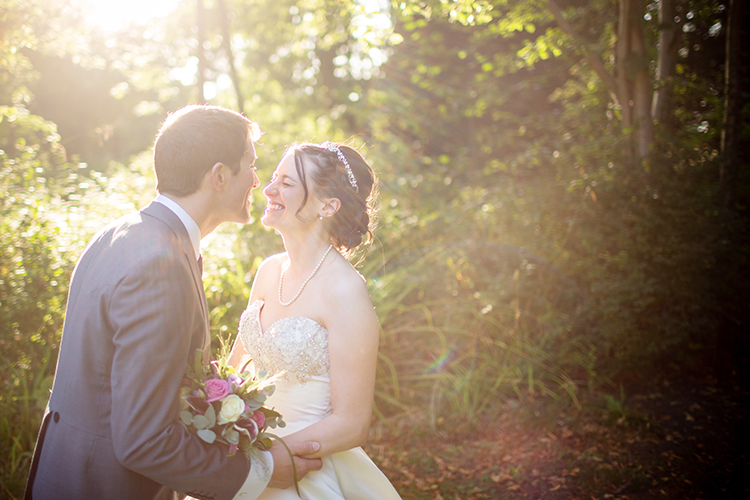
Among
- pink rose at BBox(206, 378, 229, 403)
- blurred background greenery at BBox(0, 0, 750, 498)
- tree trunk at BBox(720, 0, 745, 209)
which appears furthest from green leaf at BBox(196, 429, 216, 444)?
tree trunk at BBox(720, 0, 745, 209)

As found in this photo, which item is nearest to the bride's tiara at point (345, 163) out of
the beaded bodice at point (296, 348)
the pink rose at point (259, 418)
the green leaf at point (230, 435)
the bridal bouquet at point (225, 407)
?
the beaded bodice at point (296, 348)

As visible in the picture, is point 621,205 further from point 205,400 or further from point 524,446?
point 205,400

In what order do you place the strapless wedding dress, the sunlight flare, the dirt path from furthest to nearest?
the sunlight flare → the dirt path → the strapless wedding dress

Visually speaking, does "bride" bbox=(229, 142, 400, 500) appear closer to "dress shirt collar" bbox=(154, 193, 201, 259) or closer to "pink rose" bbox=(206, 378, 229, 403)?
"pink rose" bbox=(206, 378, 229, 403)

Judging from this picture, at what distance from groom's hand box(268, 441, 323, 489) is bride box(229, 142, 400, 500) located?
0.04 metres

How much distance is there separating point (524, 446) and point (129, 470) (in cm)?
368

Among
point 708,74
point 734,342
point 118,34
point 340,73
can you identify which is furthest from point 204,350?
point 340,73

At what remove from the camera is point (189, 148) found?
1.95 m

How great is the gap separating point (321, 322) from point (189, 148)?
1.06 m

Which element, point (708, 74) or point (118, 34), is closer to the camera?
point (708, 74)

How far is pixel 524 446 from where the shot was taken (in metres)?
4.47

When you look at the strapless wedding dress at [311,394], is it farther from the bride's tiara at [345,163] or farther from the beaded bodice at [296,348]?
the bride's tiara at [345,163]

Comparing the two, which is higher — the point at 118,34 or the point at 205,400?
the point at 118,34

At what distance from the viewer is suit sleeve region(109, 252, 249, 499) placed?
159cm
